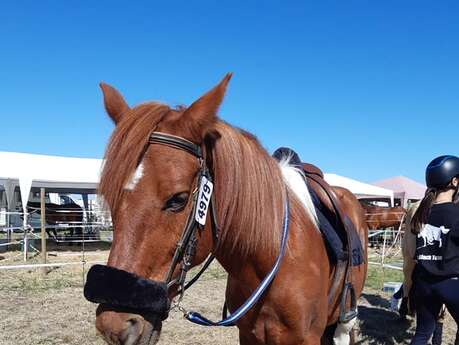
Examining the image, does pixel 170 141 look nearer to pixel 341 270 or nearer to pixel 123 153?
pixel 123 153

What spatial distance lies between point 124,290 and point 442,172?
2.59 m

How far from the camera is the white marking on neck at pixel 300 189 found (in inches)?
93.0

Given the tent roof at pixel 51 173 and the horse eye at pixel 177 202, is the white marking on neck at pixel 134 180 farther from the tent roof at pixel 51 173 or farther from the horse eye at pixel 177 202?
the tent roof at pixel 51 173

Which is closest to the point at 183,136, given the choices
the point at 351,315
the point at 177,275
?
the point at 177,275

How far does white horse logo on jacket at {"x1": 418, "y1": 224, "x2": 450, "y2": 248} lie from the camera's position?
2988mm

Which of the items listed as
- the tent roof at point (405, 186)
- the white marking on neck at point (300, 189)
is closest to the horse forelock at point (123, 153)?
the white marking on neck at point (300, 189)

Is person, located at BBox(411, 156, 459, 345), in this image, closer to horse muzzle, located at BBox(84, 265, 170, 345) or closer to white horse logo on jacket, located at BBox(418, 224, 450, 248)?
white horse logo on jacket, located at BBox(418, 224, 450, 248)

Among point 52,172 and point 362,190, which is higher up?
point 52,172

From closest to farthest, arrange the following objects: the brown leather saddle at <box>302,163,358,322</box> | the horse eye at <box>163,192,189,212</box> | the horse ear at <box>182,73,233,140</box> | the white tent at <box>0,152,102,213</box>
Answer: the horse eye at <box>163,192,189,212</box>, the horse ear at <box>182,73,233,140</box>, the brown leather saddle at <box>302,163,358,322</box>, the white tent at <box>0,152,102,213</box>

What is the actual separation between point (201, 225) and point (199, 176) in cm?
19

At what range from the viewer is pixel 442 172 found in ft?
9.90

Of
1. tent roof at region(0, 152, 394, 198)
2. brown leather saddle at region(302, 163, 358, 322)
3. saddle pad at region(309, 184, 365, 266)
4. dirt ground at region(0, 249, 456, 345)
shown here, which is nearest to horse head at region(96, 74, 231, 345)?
saddle pad at region(309, 184, 365, 266)

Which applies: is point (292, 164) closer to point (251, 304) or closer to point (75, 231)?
point (251, 304)

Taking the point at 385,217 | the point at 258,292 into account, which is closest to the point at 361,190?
the point at 385,217
